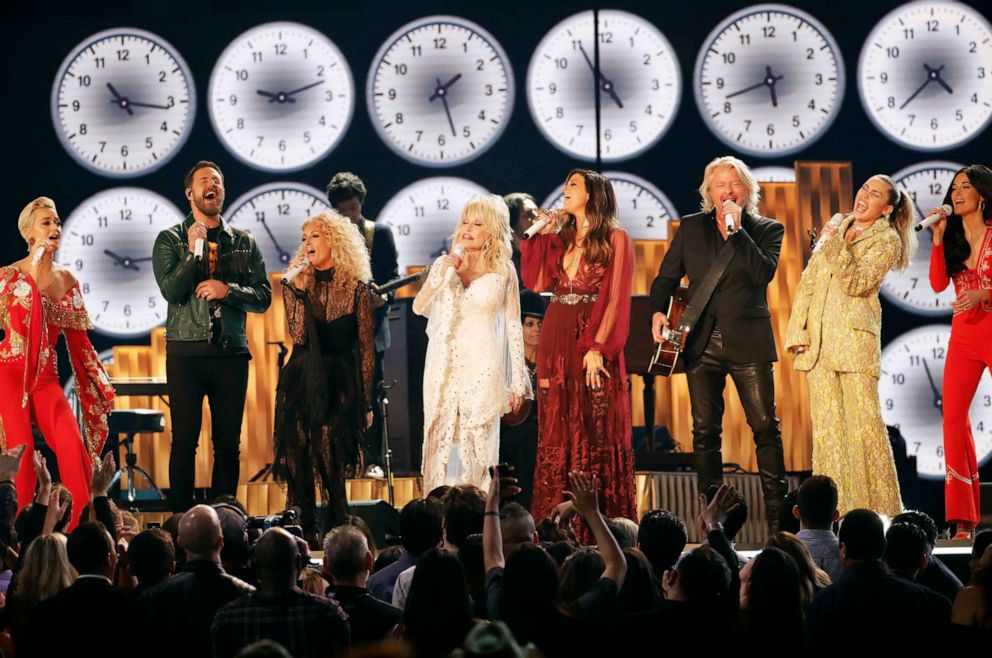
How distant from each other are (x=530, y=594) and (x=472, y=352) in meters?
3.46

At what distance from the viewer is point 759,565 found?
4238 mm

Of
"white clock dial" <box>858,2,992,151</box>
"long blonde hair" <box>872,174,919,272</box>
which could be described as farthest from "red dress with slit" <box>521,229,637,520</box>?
"white clock dial" <box>858,2,992,151</box>

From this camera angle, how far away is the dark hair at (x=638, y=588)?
4621 mm

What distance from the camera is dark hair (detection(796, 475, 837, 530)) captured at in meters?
5.60

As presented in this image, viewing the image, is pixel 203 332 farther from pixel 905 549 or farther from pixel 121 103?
pixel 121 103

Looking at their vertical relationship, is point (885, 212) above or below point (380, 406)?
above

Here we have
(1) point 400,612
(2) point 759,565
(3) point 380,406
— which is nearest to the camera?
(2) point 759,565

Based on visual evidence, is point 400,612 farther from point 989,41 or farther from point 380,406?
point 989,41

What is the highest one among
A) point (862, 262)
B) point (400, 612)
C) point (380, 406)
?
point (862, 262)

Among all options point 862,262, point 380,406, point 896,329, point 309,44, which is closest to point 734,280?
point 862,262

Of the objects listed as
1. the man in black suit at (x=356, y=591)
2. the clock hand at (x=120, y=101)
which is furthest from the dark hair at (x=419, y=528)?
the clock hand at (x=120, y=101)

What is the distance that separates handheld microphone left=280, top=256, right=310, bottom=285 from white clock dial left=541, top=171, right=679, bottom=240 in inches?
159

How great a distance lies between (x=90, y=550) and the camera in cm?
445

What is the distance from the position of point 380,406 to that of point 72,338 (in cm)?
224
